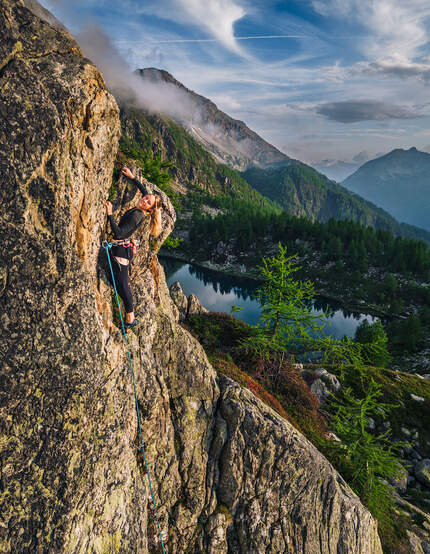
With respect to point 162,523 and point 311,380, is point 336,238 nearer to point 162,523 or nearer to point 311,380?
point 311,380

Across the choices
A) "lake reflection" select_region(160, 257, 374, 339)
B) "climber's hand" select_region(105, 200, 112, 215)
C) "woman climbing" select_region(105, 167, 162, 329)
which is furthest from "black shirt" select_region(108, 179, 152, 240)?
"lake reflection" select_region(160, 257, 374, 339)

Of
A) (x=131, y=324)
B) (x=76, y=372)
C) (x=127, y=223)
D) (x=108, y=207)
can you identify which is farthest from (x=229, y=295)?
(x=76, y=372)

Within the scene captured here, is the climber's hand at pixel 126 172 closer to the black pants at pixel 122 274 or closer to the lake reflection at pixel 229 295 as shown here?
the black pants at pixel 122 274

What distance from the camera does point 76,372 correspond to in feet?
21.3

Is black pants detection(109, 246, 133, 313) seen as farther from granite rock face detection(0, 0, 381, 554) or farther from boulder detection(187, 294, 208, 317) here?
boulder detection(187, 294, 208, 317)

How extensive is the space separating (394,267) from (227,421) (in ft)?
371

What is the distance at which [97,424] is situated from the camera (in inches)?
269

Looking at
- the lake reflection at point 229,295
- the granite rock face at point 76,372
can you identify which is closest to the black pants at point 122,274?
the granite rock face at point 76,372

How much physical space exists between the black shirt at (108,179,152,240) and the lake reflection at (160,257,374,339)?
55.9 m

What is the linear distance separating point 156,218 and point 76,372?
5.86 m

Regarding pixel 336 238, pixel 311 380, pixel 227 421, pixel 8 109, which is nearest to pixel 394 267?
pixel 336 238

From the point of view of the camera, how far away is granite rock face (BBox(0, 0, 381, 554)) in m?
5.82

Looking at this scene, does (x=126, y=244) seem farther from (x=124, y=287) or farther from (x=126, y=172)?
(x=126, y=172)

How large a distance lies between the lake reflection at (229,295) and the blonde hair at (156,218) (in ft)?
178
